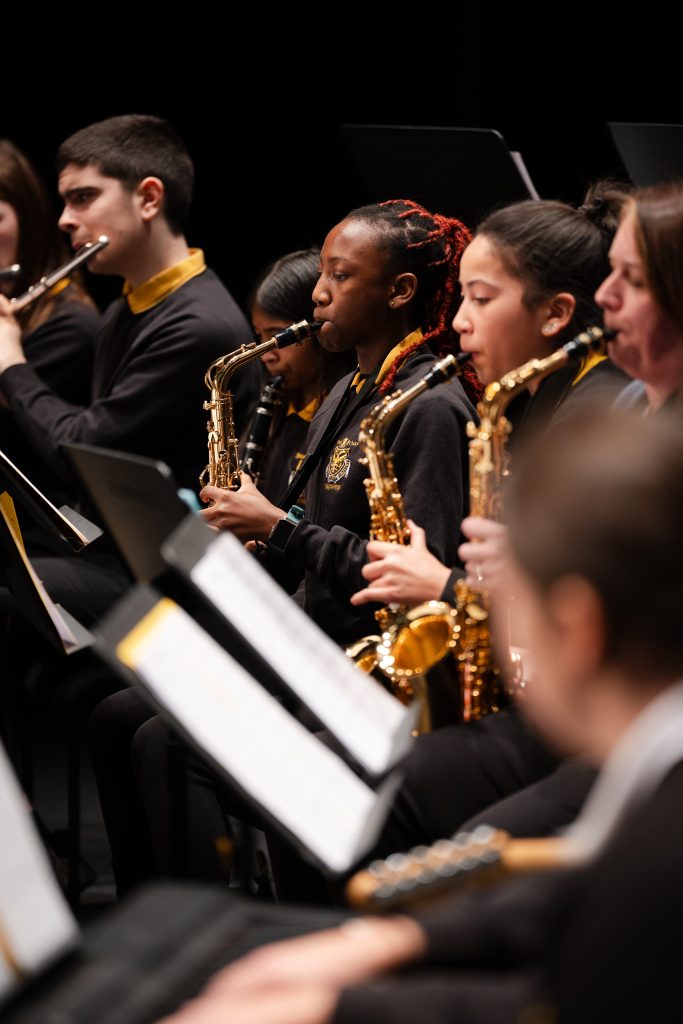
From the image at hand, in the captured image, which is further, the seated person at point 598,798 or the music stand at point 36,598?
the music stand at point 36,598

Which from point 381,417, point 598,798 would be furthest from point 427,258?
point 598,798

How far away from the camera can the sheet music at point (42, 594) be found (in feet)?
7.32

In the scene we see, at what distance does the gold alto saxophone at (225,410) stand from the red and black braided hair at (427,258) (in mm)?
305

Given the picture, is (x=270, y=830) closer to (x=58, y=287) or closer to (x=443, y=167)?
(x=443, y=167)

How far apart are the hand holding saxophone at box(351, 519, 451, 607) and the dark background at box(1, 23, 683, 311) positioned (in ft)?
6.31

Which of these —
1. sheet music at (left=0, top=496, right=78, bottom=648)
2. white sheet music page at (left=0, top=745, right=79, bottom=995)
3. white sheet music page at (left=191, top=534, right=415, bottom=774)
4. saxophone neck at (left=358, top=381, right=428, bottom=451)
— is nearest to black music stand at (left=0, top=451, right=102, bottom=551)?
sheet music at (left=0, top=496, right=78, bottom=648)

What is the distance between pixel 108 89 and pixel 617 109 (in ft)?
6.10

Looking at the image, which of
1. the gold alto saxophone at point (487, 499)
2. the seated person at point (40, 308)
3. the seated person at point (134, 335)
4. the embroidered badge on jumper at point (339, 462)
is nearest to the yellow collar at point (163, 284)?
the seated person at point (134, 335)

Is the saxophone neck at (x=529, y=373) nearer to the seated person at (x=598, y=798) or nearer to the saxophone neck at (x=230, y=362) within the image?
the saxophone neck at (x=230, y=362)

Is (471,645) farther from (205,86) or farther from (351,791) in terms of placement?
(205,86)

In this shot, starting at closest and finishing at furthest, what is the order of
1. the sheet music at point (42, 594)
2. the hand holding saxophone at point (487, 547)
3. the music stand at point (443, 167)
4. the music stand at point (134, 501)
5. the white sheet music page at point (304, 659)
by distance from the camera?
the white sheet music page at point (304, 659) → the music stand at point (134, 501) → the hand holding saxophone at point (487, 547) → the sheet music at point (42, 594) → the music stand at point (443, 167)

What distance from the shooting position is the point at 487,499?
216cm

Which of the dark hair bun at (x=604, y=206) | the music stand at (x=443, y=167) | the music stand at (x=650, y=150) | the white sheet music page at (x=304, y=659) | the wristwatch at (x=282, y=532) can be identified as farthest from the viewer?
the music stand at (x=443, y=167)

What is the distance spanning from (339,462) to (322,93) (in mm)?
2119
